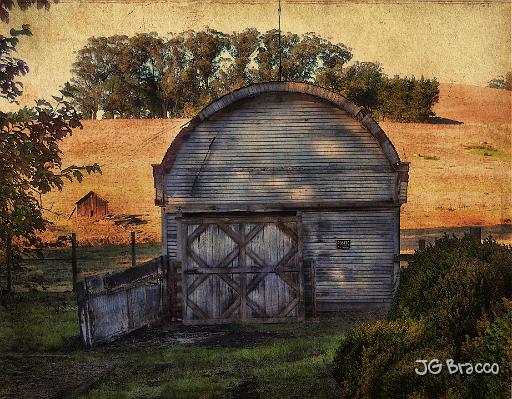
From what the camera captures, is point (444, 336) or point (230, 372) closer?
point (444, 336)

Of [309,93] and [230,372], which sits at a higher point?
[309,93]

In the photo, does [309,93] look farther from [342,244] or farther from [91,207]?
[91,207]

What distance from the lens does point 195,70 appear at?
54.5 meters

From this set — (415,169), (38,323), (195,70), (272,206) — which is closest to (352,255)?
(272,206)

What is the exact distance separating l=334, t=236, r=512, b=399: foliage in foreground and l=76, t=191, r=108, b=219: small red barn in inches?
1390

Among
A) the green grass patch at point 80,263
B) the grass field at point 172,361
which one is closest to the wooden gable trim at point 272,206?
the grass field at point 172,361

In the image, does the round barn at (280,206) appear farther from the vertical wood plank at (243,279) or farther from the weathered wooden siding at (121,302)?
the weathered wooden siding at (121,302)

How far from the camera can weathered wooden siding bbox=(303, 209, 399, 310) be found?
60.4 ft

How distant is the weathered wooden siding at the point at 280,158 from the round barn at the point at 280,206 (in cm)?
3

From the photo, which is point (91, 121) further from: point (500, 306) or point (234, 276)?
point (500, 306)

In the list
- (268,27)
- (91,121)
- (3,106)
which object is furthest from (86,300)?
(91,121)

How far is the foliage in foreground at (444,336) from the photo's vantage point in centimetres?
688

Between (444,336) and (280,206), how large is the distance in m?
10.1

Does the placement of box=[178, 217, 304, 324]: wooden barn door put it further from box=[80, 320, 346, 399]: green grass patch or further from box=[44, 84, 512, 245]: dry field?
box=[44, 84, 512, 245]: dry field
